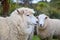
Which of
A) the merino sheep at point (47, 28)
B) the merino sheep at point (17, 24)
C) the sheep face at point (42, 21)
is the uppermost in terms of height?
the merino sheep at point (17, 24)

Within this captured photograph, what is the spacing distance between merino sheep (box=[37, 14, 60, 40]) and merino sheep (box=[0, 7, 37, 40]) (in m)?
2.93

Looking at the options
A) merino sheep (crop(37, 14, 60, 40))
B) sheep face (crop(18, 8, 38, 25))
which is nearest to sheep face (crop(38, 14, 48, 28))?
merino sheep (crop(37, 14, 60, 40))

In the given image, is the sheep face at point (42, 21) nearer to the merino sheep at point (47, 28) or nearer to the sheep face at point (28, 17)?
the merino sheep at point (47, 28)

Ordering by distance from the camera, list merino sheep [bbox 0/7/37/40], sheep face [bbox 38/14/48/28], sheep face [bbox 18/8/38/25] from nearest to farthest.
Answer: merino sheep [bbox 0/7/37/40] → sheep face [bbox 18/8/38/25] → sheep face [bbox 38/14/48/28]

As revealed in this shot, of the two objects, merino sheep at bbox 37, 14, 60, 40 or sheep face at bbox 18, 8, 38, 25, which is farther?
merino sheep at bbox 37, 14, 60, 40

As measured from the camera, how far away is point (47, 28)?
1208cm

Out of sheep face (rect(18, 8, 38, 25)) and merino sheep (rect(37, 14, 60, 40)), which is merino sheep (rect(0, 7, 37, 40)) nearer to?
sheep face (rect(18, 8, 38, 25))

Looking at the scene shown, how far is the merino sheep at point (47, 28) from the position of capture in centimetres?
1148

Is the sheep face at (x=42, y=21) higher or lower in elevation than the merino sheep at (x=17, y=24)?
lower

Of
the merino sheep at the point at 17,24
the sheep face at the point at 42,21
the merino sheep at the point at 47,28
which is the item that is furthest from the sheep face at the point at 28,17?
the merino sheep at the point at 47,28

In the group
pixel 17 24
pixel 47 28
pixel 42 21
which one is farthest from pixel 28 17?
pixel 47 28

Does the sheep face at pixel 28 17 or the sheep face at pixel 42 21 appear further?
the sheep face at pixel 42 21

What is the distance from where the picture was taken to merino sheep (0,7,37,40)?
7.87m

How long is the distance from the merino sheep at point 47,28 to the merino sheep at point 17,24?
293 centimetres
